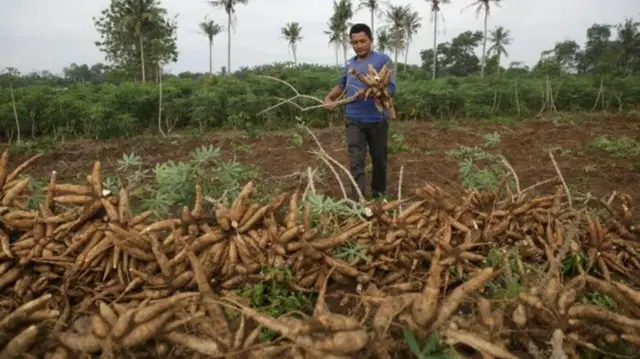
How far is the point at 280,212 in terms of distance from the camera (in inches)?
82.0

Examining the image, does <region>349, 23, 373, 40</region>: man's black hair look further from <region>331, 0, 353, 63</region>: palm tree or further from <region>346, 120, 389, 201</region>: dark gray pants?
<region>331, 0, 353, 63</region>: palm tree

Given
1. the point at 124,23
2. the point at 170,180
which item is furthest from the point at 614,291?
the point at 124,23

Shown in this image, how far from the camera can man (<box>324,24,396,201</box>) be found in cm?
329

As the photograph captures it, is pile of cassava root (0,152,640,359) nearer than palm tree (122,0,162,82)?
Yes

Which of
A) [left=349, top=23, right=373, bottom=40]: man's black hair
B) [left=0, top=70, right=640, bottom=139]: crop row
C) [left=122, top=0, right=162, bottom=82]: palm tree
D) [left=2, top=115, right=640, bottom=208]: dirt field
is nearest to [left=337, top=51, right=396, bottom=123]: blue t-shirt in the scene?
[left=349, top=23, right=373, bottom=40]: man's black hair

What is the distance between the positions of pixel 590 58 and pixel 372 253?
5251cm

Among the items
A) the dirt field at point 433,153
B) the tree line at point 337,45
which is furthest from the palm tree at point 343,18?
the dirt field at point 433,153

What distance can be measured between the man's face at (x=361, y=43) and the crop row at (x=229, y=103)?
7095 millimetres

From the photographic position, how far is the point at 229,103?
11086mm

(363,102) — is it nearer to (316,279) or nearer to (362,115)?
(362,115)

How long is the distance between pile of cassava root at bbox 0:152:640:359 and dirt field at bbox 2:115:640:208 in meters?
2.09

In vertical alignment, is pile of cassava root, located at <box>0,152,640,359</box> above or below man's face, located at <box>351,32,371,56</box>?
below

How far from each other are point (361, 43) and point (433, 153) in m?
4.08

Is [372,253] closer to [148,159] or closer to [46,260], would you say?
[46,260]
